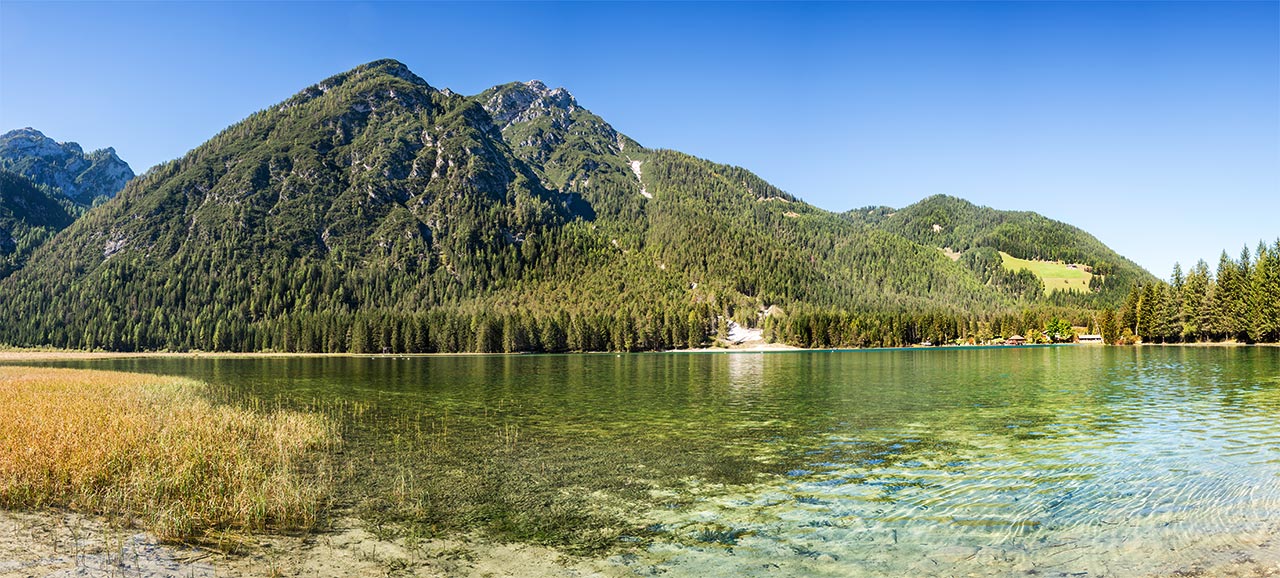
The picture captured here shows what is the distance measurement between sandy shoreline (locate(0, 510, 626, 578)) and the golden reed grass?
1.35 meters

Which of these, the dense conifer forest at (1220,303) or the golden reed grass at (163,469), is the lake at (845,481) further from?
the dense conifer forest at (1220,303)

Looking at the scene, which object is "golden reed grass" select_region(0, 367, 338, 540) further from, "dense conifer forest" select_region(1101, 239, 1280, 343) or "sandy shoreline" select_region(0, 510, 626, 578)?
"dense conifer forest" select_region(1101, 239, 1280, 343)

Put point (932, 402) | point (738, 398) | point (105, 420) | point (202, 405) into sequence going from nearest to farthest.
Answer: point (105, 420)
point (202, 405)
point (932, 402)
point (738, 398)

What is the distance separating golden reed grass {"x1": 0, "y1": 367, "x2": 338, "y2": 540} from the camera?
19.6m

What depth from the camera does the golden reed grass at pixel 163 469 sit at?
64.4 ft

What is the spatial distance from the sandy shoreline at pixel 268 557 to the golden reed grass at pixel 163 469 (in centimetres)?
135

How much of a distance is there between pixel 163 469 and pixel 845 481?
79.9 ft

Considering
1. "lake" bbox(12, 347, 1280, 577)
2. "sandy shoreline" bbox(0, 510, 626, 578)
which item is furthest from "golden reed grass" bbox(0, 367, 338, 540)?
"lake" bbox(12, 347, 1280, 577)

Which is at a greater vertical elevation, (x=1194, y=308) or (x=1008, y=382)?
(x=1194, y=308)

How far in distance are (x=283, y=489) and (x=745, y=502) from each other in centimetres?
1545

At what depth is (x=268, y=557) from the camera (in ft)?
54.0

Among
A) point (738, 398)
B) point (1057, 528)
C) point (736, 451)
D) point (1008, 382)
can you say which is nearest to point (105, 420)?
point (736, 451)

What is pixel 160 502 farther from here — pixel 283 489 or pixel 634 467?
pixel 634 467

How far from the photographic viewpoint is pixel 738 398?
196 ft
